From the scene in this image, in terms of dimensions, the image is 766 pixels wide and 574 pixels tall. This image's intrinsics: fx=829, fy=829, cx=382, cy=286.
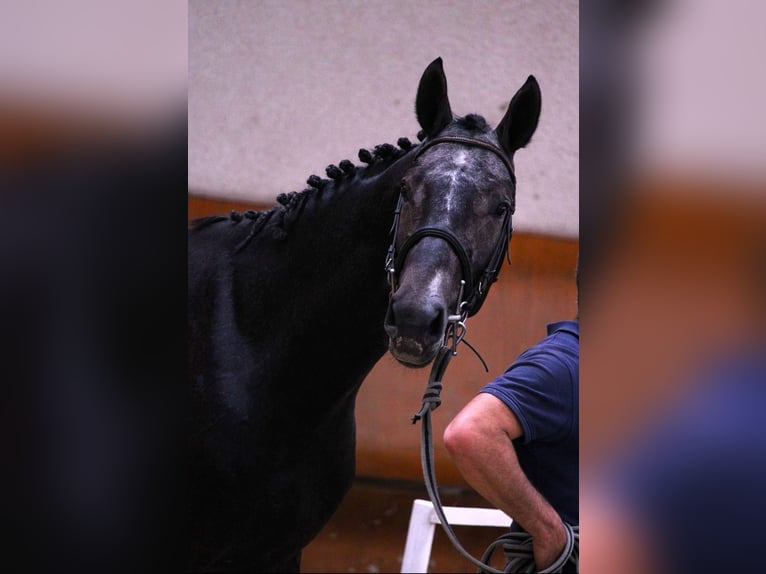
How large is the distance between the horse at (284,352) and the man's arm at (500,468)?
0.89 ft

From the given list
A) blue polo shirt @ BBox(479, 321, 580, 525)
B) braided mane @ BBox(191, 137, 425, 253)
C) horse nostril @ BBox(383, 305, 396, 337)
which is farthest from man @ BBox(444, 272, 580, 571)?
braided mane @ BBox(191, 137, 425, 253)

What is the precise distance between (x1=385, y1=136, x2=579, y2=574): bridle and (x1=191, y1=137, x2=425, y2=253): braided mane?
0.54 feet

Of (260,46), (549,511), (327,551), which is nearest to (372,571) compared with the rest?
(327,551)

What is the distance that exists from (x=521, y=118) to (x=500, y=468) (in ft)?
Result: 1.26

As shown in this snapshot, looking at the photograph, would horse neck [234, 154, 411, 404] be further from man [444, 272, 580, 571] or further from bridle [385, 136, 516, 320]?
man [444, 272, 580, 571]

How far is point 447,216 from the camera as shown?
3.05 feet

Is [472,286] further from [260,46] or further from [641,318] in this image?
[260,46]

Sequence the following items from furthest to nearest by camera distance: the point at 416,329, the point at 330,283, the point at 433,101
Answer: the point at 330,283 < the point at 433,101 < the point at 416,329

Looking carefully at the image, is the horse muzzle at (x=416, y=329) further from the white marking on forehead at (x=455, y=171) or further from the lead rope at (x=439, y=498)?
the white marking on forehead at (x=455, y=171)

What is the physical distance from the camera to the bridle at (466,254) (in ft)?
3.02

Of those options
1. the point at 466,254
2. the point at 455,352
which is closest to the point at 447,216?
the point at 466,254

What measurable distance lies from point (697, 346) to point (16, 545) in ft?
2.08

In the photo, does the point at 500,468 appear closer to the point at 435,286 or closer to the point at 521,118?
the point at 435,286

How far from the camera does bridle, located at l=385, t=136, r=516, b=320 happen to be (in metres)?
0.92
